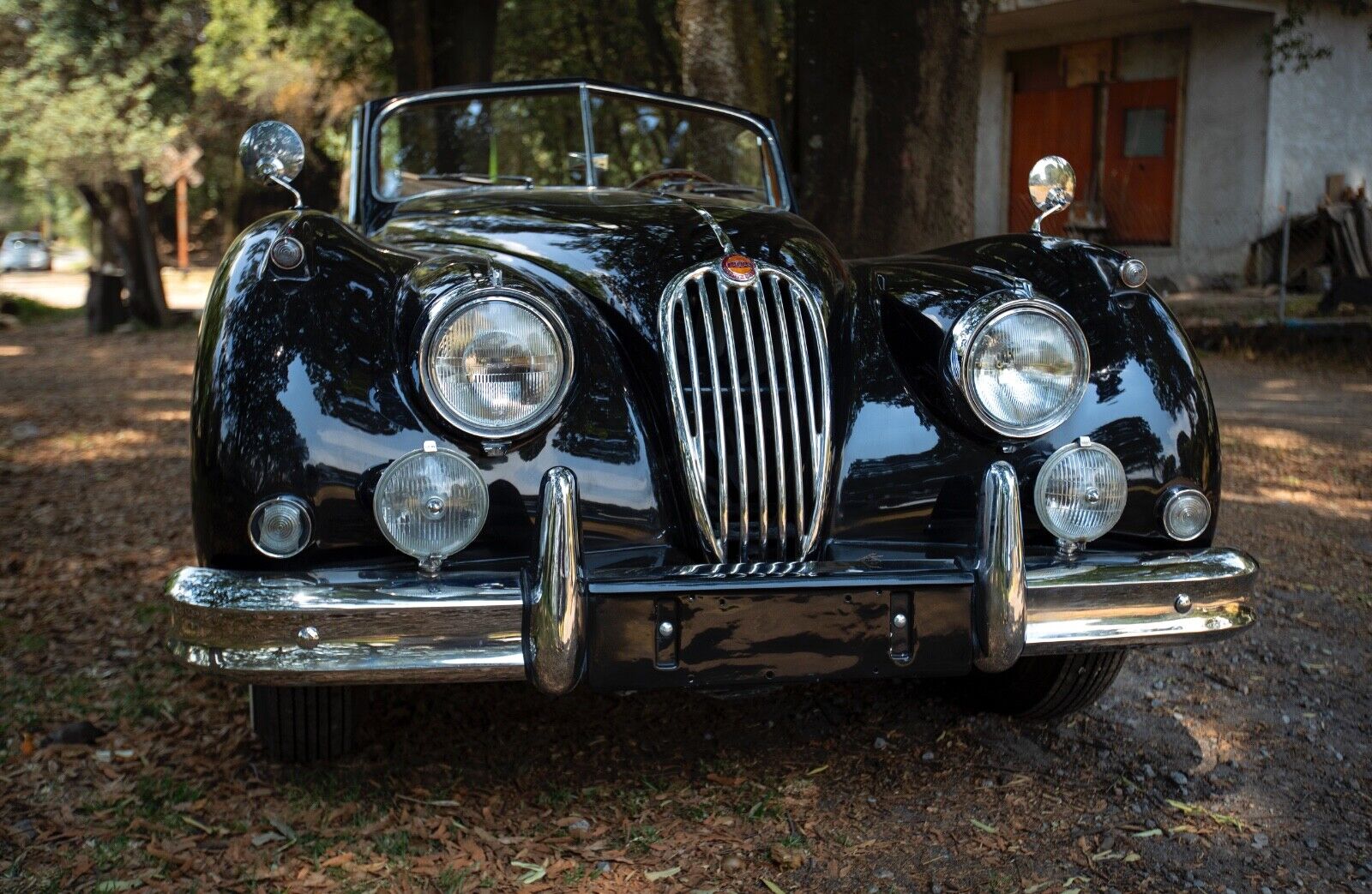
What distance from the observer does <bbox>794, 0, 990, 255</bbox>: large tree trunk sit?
598cm

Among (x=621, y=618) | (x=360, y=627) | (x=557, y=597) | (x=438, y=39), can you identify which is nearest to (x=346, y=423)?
(x=360, y=627)

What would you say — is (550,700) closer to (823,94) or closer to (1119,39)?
(823,94)

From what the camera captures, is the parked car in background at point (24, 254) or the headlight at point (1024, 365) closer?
the headlight at point (1024, 365)

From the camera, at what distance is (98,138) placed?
54.0 feet

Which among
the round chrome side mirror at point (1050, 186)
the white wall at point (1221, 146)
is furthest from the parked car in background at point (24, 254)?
the round chrome side mirror at point (1050, 186)

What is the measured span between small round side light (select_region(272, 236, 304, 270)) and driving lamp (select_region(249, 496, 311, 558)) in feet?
1.83

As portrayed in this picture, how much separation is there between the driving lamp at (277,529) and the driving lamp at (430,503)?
0.54ft

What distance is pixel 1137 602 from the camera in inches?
102

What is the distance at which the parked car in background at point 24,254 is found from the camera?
39200 mm

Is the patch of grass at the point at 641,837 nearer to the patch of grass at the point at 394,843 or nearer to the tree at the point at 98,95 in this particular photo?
the patch of grass at the point at 394,843

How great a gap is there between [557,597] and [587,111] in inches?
94.3

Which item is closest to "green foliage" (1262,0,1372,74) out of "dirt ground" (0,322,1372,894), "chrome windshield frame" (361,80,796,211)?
"chrome windshield frame" (361,80,796,211)

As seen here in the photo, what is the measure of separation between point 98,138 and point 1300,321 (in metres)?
14.6

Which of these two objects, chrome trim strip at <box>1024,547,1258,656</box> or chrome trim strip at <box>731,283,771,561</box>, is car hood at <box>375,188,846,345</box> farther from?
chrome trim strip at <box>1024,547,1258,656</box>
